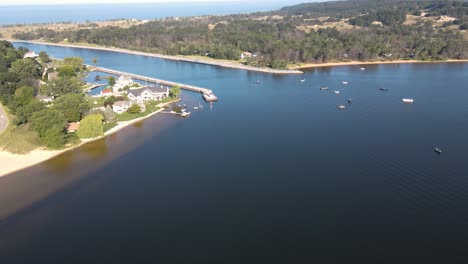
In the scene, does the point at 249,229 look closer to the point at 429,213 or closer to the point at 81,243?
the point at 81,243

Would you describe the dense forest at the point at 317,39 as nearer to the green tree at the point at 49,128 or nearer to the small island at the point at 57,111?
the small island at the point at 57,111

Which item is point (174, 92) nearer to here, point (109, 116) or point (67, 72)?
point (109, 116)

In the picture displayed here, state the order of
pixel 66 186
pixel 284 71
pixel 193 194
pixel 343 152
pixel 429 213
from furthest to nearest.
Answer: pixel 284 71, pixel 343 152, pixel 66 186, pixel 193 194, pixel 429 213

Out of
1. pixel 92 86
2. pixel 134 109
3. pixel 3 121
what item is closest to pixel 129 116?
pixel 134 109

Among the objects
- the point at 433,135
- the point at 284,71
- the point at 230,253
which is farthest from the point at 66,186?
the point at 284,71

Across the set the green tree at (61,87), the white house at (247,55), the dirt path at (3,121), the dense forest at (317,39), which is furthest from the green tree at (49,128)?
the white house at (247,55)

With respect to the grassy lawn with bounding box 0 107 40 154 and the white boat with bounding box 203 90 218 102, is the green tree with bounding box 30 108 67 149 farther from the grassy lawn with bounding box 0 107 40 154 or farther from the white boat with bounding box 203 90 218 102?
the white boat with bounding box 203 90 218 102
